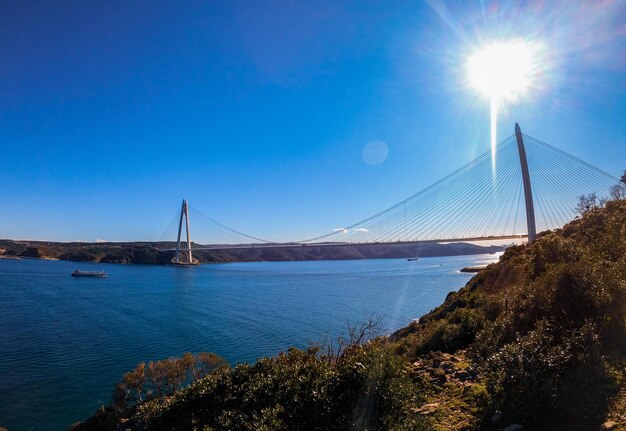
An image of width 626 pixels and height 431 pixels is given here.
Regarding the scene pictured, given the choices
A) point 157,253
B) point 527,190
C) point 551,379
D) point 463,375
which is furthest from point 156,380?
point 157,253

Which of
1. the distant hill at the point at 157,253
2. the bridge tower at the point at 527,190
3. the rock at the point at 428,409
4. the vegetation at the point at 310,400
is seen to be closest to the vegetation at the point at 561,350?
the rock at the point at 428,409

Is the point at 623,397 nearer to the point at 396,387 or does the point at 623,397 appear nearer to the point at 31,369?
the point at 396,387

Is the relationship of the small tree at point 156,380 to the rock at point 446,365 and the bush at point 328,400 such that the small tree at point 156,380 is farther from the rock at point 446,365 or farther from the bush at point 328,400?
the bush at point 328,400

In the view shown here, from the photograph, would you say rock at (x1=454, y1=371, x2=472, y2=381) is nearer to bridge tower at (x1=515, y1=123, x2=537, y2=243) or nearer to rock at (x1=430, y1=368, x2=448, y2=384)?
rock at (x1=430, y1=368, x2=448, y2=384)

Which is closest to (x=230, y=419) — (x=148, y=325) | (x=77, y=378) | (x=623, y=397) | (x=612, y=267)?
(x=623, y=397)

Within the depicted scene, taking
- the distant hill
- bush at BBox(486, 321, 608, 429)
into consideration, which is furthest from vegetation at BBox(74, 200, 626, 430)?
the distant hill

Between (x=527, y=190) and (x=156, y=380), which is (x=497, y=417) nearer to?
(x=156, y=380)
